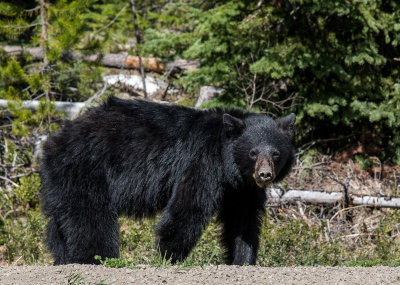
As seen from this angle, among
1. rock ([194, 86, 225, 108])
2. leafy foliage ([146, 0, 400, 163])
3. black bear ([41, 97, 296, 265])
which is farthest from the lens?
rock ([194, 86, 225, 108])

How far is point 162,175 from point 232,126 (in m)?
0.92

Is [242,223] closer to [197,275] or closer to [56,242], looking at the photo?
[197,275]

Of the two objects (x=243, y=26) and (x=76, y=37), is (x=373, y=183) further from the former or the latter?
(x=76, y=37)

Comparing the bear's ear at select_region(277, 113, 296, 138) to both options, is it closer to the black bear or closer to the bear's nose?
the black bear

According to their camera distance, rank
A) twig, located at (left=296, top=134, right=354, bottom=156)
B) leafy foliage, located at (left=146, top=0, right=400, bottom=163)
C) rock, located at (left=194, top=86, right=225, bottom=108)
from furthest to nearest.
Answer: rock, located at (left=194, top=86, right=225, bottom=108) < twig, located at (left=296, top=134, right=354, bottom=156) < leafy foliage, located at (left=146, top=0, right=400, bottom=163)

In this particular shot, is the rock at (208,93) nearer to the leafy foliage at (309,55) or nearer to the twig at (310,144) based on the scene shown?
the leafy foliage at (309,55)

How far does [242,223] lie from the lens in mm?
5922

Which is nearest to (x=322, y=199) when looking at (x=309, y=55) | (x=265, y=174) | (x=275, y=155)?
(x=309, y=55)

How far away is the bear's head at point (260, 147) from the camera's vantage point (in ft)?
18.2

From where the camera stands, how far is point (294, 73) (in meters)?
10.3

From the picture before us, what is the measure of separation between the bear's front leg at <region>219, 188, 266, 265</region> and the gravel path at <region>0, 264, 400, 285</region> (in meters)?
1.22

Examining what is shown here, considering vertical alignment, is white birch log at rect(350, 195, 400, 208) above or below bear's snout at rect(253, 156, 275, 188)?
below

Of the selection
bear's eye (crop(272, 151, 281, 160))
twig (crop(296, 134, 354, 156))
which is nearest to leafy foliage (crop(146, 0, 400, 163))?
twig (crop(296, 134, 354, 156))

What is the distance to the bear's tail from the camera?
6.02m
